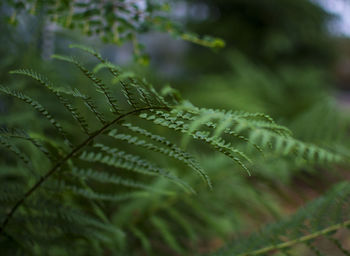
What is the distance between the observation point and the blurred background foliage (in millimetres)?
844

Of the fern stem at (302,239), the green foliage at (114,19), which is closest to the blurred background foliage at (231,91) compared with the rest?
the green foliage at (114,19)

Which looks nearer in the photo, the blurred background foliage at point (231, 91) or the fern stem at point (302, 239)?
the fern stem at point (302, 239)

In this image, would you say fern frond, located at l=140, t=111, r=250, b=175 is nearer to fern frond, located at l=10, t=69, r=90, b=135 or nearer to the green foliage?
fern frond, located at l=10, t=69, r=90, b=135

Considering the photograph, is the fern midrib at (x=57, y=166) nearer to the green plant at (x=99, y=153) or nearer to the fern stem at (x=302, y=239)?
the green plant at (x=99, y=153)

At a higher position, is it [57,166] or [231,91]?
[231,91]

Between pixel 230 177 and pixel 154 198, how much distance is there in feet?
0.75

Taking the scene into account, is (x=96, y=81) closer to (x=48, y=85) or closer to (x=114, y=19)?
(x=48, y=85)

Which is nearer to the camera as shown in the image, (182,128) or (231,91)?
(182,128)

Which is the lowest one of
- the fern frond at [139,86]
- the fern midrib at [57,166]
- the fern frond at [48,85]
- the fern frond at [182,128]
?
the fern midrib at [57,166]

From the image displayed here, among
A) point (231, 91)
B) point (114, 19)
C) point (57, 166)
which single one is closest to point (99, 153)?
point (57, 166)

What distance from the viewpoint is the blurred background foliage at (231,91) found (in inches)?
33.2

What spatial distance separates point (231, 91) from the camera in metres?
1.76

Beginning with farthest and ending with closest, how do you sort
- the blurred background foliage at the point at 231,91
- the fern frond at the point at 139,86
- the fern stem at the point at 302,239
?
the blurred background foliage at the point at 231,91 → the fern stem at the point at 302,239 → the fern frond at the point at 139,86

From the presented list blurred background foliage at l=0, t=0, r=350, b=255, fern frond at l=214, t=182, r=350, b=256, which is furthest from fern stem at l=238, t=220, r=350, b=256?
blurred background foliage at l=0, t=0, r=350, b=255
